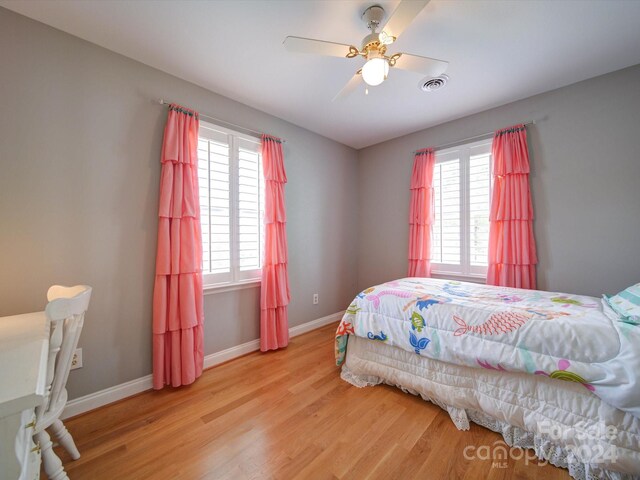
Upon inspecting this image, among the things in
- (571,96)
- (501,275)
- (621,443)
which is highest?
(571,96)

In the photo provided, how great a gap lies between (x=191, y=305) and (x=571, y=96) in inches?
149

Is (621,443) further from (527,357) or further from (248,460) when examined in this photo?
(248,460)

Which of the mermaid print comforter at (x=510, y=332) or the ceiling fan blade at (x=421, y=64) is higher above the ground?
the ceiling fan blade at (x=421, y=64)

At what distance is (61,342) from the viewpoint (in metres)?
1.05

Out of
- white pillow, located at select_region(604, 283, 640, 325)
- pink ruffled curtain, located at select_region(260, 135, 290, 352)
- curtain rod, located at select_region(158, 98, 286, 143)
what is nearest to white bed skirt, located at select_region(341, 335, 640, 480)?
white pillow, located at select_region(604, 283, 640, 325)

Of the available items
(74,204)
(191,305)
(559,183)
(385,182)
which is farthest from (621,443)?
(74,204)

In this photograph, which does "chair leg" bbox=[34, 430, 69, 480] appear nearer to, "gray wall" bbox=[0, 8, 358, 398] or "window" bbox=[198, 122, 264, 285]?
"gray wall" bbox=[0, 8, 358, 398]

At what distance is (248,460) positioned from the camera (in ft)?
4.35

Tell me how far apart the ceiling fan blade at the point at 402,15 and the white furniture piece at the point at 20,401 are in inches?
75.0

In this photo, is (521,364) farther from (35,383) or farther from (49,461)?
(49,461)

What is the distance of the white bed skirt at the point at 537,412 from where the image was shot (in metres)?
1.13

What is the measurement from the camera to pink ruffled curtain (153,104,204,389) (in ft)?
6.29

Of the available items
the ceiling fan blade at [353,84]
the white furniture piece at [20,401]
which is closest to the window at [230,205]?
the ceiling fan blade at [353,84]

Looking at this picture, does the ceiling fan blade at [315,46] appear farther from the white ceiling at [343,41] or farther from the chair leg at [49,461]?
the chair leg at [49,461]
